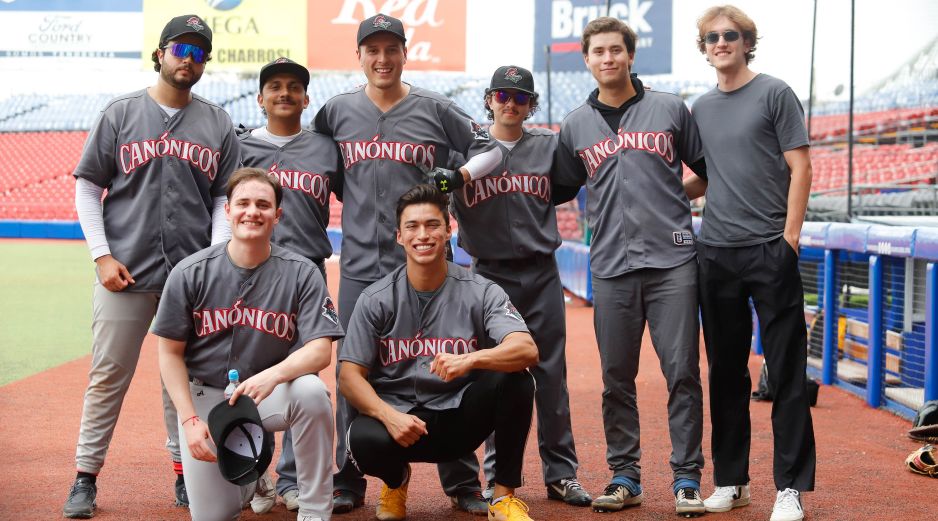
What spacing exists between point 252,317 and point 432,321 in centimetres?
71

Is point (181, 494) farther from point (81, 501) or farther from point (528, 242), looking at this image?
point (528, 242)

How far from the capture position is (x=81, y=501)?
409cm

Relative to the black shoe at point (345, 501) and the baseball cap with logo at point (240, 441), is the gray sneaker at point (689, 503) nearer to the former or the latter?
the black shoe at point (345, 501)

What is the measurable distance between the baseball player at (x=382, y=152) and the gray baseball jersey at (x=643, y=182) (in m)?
0.50

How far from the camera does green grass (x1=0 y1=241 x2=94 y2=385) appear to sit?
8.92 metres

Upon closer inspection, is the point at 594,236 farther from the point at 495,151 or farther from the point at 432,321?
the point at 432,321

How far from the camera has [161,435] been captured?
5.89 metres

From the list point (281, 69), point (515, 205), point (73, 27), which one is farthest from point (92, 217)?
point (73, 27)

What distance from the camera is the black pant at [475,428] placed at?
12.6 feet

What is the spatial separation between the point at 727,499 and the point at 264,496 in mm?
1954

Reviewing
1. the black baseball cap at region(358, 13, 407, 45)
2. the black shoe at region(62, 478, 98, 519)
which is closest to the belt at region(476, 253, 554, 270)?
the black baseball cap at region(358, 13, 407, 45)

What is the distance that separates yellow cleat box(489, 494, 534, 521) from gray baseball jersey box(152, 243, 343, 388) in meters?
0.90

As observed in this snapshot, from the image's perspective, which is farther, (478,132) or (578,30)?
(578,30)

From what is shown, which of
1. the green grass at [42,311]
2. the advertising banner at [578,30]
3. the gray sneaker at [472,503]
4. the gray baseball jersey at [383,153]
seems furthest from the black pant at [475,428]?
the advertising banner at [578,30]
